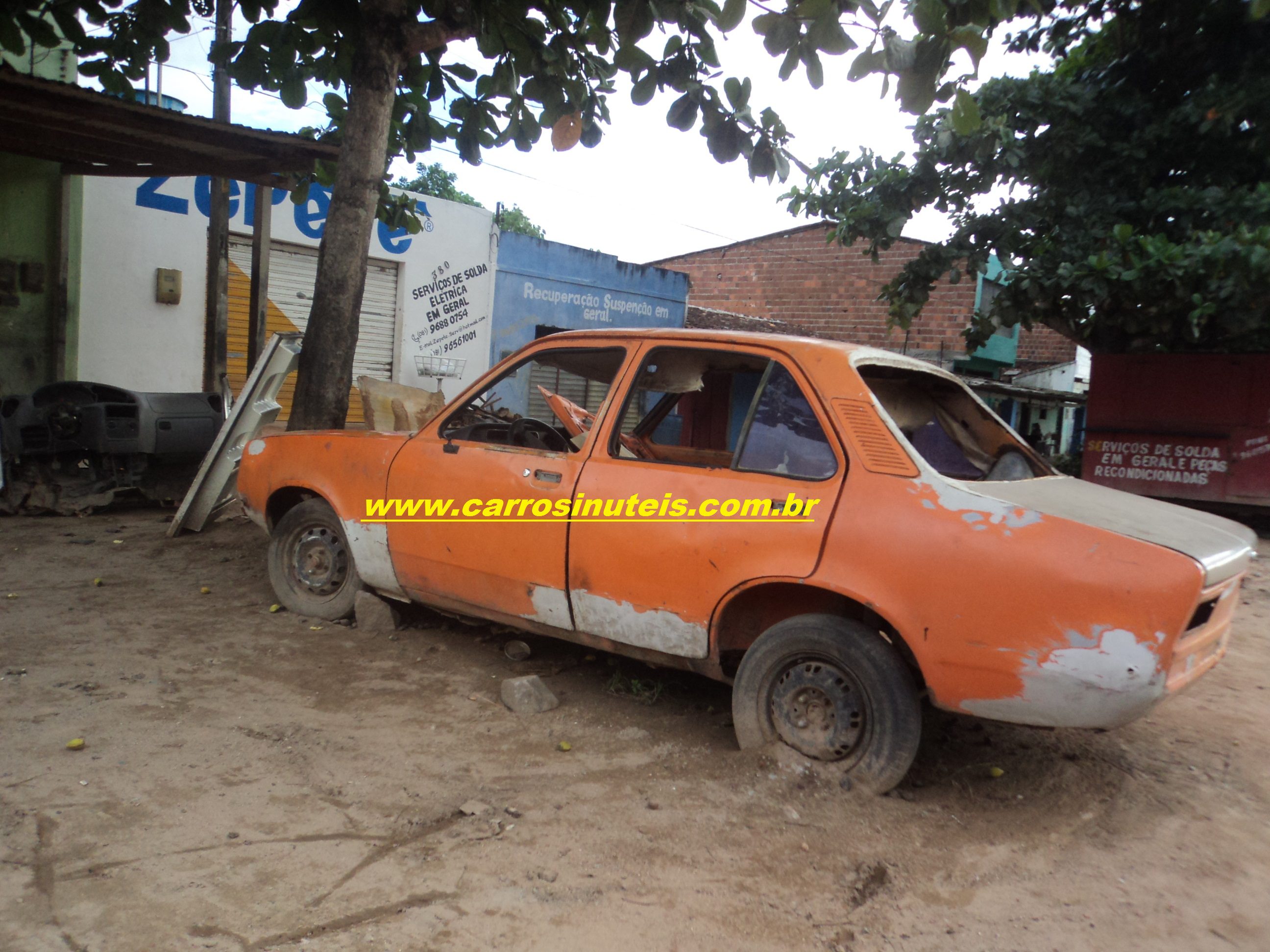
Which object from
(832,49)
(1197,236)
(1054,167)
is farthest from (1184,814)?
(1054,167)

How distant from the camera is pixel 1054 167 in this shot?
34.8 ft

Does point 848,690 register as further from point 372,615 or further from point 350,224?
point 350,224

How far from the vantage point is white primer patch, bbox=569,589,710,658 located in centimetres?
333

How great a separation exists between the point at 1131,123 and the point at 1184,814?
9907 millimetres

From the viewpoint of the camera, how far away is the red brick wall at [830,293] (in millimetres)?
19828

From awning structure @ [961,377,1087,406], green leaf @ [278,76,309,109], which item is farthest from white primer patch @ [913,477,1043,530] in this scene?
awning structure @ [961,377,1087,406]

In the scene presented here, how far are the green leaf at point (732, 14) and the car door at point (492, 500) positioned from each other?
133cm

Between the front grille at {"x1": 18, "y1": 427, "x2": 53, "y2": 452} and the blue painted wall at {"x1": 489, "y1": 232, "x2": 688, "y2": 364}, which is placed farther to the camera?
the blue painted wall at {"x1": 489, "y1": 232, "x2": 688, "y2": 364}

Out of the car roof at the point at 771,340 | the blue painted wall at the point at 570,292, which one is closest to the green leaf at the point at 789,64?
the car roof at the point at 771,340

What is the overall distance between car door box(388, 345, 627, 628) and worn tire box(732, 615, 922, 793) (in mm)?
848

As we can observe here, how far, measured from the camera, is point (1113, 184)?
10.5 metres

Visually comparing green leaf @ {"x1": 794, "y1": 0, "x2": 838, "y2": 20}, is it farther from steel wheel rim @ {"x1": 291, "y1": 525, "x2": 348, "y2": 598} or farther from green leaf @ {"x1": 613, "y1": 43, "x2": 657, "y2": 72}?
steel wheel rim @ {"x1": 291, "y1": 525, "x2": 348, "y2": 598}

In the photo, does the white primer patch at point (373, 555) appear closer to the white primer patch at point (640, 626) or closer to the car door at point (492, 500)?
the car door at point (492, 500)

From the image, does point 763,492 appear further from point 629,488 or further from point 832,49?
point 832,49
